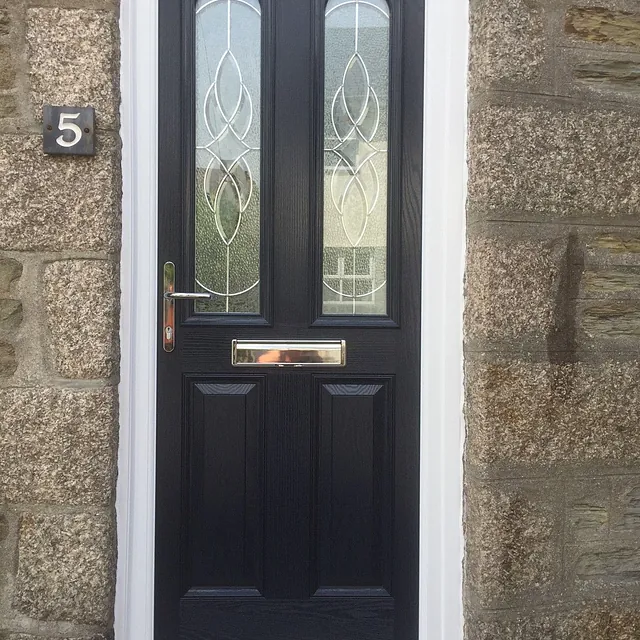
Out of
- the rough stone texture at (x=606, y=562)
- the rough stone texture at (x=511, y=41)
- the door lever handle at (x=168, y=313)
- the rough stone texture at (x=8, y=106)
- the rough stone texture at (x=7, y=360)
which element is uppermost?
the rough stone texture at (x=511, y=41)

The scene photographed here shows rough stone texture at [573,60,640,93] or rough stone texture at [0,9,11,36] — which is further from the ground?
rough stone texture at [0,9,11,36]

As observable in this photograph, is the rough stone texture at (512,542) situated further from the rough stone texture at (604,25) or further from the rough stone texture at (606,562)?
the rough stone texture at (604,25)

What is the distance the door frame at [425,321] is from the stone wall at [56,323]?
0.08m

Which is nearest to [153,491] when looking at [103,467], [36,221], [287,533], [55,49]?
[103,467]

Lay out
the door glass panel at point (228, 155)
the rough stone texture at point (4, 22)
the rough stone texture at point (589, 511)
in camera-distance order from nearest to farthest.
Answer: the rough stone texture at point (4, 22), the rough stone texture at point (589, 511), the door glass panel at point (228, 155)

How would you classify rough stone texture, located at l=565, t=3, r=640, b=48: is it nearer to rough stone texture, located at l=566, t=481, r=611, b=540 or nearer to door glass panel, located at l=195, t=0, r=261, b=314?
door glass panel, located at l=195, t=0, r=261, b=314

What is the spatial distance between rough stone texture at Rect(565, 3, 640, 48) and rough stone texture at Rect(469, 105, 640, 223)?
225 millimetres

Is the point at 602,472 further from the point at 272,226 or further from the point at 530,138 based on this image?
the point at 272,226

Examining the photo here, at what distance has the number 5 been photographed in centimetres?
186

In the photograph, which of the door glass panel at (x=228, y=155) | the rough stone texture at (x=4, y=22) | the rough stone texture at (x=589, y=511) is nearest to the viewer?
the rough stone texture at (x=4, y=22)

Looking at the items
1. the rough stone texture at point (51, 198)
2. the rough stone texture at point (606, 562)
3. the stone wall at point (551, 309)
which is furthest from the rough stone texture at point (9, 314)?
the rough stone texture at point (606, 562)

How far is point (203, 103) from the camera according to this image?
2.07 metres

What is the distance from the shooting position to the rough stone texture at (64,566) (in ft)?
6.22

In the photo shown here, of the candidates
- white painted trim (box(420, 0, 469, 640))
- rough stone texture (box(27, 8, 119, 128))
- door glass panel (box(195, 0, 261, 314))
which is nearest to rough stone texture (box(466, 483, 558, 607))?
white painted trim (box(420, 0, 469, 640))
